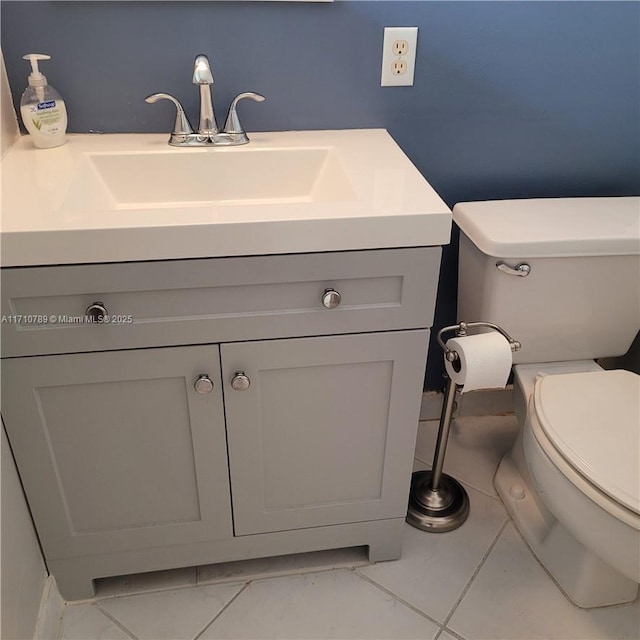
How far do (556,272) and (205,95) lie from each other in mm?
790

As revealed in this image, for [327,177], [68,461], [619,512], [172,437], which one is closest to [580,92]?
[327,177]

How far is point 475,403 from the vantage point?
1.85m

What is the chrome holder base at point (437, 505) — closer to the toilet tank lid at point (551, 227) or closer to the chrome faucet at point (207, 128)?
the toilet tank lid at point (551, 227)

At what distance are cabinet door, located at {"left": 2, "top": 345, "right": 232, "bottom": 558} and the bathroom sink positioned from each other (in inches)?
14.3

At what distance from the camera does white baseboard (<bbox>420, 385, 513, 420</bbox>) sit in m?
1.81

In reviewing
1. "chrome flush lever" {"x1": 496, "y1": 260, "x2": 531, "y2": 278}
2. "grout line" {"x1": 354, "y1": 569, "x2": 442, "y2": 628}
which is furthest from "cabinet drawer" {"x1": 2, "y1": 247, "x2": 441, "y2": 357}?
"grout line" {"x1": 354, "y1": 569, "x2": 442, "y2": 628}

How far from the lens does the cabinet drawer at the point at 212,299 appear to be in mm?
982

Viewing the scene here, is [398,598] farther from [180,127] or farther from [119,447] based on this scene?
[180,127]

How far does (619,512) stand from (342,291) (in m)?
0.60

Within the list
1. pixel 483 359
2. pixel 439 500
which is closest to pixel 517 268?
pixel 483 359

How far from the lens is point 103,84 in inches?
50.7

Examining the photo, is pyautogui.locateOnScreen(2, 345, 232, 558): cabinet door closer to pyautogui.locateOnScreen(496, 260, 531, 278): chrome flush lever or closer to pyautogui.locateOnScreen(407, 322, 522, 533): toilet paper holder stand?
pyautogui.locateOnScreen(407, 322, 522, 533): toilet paper holder stand

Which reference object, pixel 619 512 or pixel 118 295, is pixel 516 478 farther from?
pixel 118 295

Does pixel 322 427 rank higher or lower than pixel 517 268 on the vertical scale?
lower
